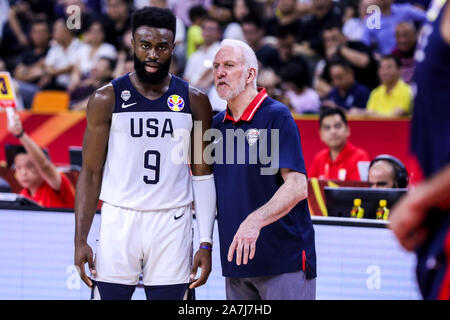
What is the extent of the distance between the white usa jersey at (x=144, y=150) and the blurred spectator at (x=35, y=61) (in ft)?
24.7

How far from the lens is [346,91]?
335 inches

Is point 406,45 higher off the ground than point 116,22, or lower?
lower

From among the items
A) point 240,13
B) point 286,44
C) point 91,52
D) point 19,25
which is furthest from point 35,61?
point 286,44

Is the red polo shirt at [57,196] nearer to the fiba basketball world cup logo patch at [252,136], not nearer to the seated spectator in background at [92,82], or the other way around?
the fiba basketball world cup logo patch at [252,136]

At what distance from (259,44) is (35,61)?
3912 mm

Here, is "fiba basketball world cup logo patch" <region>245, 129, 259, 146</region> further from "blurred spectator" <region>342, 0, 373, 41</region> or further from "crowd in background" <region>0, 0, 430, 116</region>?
"blurred spectator" <region>342, 0, 373, 41</region>

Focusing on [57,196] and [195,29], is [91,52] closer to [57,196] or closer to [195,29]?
[195,29]

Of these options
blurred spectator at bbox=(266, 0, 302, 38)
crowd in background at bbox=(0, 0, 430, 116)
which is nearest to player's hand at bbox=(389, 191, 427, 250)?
crowd in background at bbox=(0, 0, 430, 116)

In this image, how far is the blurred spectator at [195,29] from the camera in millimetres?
10422

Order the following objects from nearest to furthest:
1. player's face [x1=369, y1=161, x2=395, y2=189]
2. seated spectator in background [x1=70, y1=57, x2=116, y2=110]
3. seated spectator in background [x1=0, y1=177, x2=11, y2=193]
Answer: player's face [x1=369, y1=161, x2=395, y2=189] → seated spectator in background [x1=0, y1=177, x2=11, y2=193] → seated spectator in background [x1=70, y1=57, x2=116, y2=110]

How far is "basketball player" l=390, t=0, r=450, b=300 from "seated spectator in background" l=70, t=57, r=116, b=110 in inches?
286

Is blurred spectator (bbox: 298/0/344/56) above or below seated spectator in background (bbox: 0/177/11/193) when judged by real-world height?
above

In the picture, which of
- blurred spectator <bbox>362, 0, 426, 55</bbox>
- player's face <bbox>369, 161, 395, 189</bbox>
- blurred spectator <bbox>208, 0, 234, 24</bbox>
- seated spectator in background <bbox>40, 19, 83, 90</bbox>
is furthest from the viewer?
seated spectator in background <bbox>40, 19, 83, 90</bbox>

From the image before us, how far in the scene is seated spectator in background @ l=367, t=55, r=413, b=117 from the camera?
7887 mm
